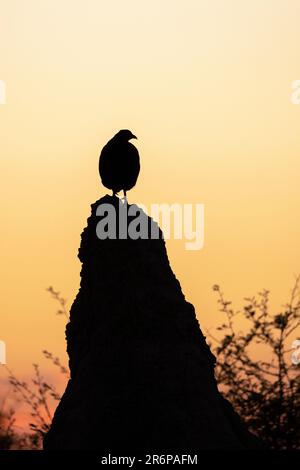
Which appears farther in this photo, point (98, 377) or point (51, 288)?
point (51, 288)

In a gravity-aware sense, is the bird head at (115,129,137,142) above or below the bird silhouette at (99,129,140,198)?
above

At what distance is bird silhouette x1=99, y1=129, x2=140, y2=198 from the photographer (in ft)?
45.0

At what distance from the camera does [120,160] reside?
13.7 metres

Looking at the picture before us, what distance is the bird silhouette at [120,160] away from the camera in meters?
13.7

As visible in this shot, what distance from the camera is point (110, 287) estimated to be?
38.5 ft

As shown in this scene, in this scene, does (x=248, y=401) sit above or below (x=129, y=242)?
below

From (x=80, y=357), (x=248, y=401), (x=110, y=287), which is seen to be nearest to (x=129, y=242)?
(x=110, y=287)

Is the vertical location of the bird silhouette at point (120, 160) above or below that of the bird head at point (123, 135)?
below

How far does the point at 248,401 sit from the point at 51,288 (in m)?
4.13

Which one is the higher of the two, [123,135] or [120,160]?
[123,135]
